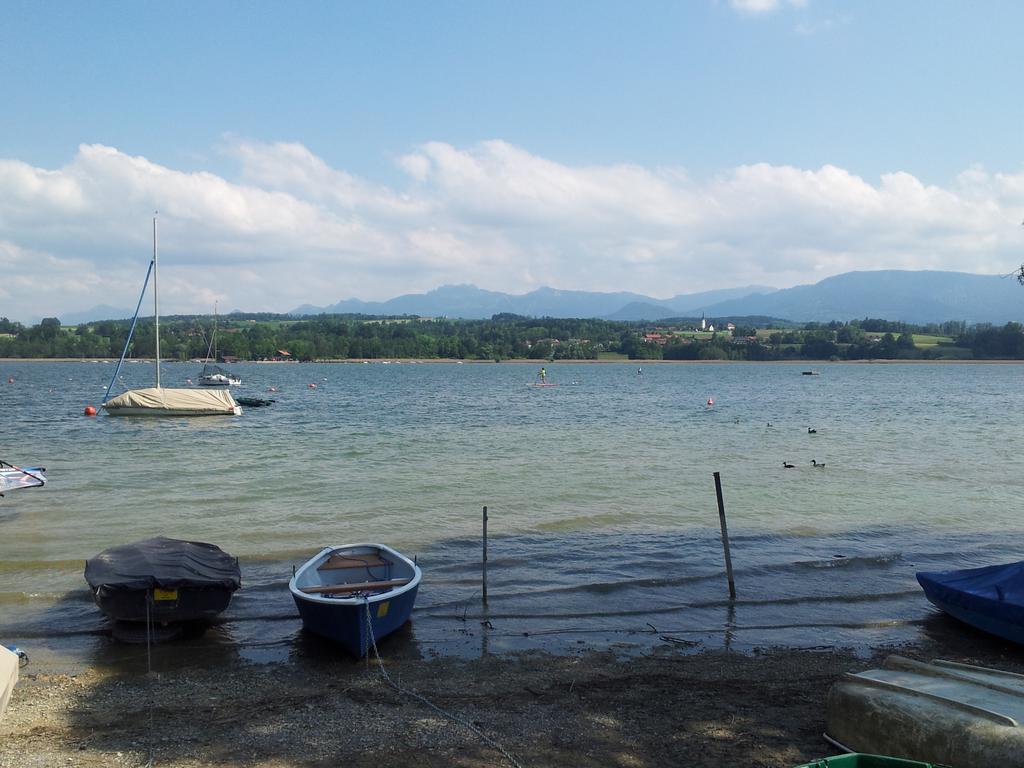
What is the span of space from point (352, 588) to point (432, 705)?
305 centimetres

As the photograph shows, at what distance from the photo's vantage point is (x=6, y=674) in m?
9.30

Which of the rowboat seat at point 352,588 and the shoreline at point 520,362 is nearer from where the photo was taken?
the rowboat seat at point 352,588

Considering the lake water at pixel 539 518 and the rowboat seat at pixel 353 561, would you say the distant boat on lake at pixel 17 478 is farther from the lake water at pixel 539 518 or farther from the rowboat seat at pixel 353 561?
the rowboat seat at pixel 353 561

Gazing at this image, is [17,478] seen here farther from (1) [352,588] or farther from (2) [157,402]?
(2) [157,402]

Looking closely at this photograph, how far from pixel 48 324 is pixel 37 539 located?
629ft

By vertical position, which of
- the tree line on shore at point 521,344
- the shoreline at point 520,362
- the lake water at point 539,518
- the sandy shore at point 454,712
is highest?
the tree line on shore at point 521,344

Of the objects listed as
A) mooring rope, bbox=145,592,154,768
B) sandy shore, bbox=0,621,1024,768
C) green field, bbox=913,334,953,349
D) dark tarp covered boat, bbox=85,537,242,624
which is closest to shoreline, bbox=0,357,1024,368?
green field, bbox=913,334,953,349

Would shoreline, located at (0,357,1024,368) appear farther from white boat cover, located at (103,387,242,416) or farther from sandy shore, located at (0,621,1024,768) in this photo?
sandy shore, located at (0,621,1024,768)

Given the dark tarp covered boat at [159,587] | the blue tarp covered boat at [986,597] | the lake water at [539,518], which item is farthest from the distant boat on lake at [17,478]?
the blue tarp covered boat at [986,597]

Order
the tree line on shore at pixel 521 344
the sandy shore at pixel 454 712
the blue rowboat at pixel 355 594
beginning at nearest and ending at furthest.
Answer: the sandy shore at pixel 454 712 → the blue rowboat at pixel 355 594 → the tree line on shore at pixel 521 344

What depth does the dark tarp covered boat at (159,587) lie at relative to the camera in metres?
12.4

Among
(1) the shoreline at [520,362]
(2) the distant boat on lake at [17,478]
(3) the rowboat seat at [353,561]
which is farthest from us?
(1) the shoreline at [520,362]

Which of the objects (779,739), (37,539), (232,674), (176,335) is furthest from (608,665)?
(176,335)

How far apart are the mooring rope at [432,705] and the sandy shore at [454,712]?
5cm
